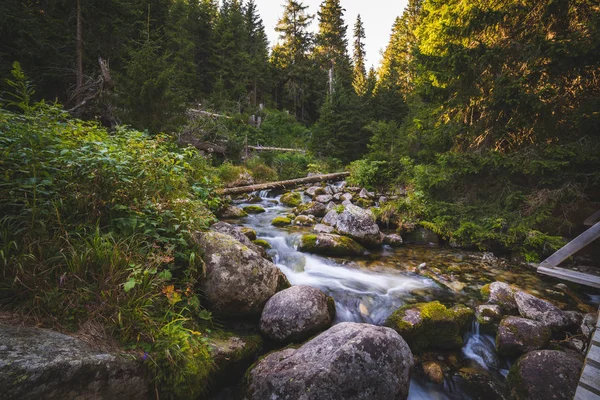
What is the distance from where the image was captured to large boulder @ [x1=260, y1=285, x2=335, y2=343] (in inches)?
142

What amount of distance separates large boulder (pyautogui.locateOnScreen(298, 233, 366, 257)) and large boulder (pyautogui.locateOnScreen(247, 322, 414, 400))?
3660 mm

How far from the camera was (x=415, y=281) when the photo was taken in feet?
18.8

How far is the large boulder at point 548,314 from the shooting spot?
4.05 meters

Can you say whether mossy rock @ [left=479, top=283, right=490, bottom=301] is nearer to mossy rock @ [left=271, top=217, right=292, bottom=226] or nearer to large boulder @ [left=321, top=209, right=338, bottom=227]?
large boulder @ [left=321, top=209, right=338, bottom=227]

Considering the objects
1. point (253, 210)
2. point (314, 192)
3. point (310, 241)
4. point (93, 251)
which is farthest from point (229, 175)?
point (93, 251)

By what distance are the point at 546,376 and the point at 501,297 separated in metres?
1.86

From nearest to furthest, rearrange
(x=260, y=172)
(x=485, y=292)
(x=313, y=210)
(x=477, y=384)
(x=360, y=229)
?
(x=477, y=384) → (x=485, y=292) → (x=360, y=229) → (x=313, y=210) → (x=260, y=172)

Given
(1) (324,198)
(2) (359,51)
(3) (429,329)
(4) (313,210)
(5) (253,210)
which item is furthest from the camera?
(2) (359,51)

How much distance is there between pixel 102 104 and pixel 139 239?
939cm

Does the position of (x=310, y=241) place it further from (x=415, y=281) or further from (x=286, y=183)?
(x=286, y=183)

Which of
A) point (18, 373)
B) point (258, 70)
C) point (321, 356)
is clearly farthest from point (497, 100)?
point (258, 70)

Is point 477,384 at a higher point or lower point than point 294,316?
lower

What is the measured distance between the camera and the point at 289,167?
17453 mm

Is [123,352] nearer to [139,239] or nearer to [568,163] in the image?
[139,239]
